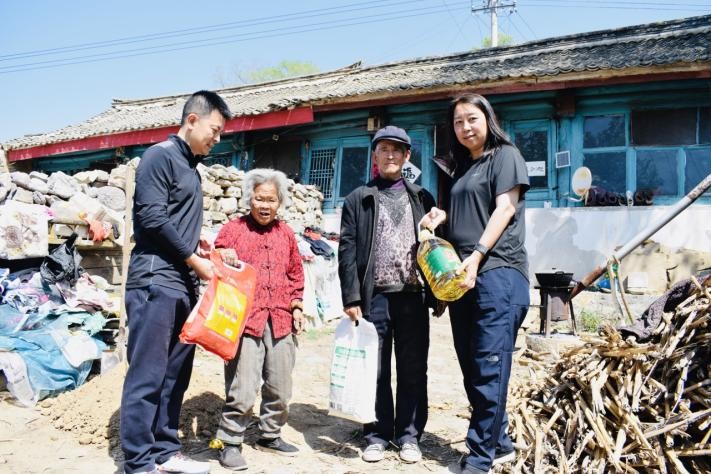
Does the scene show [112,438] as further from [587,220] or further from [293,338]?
[587,220]

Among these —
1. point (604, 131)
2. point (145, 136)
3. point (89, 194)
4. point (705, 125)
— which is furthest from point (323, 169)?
point (705, 125)

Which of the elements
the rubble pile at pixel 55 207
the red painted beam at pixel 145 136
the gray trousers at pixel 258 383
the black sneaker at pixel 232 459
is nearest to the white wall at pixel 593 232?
the red painted beam at pixel 145 136

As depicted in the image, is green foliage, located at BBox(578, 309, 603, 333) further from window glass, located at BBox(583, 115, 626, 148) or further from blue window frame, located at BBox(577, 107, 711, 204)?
window glass, located at BBox(583, 115, 626, 148)

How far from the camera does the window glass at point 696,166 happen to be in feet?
23.5

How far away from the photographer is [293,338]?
2.99 metres

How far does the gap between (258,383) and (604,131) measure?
710cm

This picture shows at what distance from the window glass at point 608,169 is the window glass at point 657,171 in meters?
0.22

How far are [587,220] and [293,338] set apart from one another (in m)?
5.93

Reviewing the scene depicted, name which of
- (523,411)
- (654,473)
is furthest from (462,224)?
(654,473)

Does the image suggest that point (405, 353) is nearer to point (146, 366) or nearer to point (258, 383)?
point (258, 383)

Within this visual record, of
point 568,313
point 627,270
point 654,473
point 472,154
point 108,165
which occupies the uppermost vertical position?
point 108,165

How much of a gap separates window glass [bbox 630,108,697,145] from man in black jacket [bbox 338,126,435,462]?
20.3 feet

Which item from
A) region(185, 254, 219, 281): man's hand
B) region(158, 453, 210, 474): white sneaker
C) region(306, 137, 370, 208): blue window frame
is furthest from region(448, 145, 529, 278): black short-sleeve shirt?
region(306, 137, 370, 208): blue window frame

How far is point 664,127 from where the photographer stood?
742 centimetres
